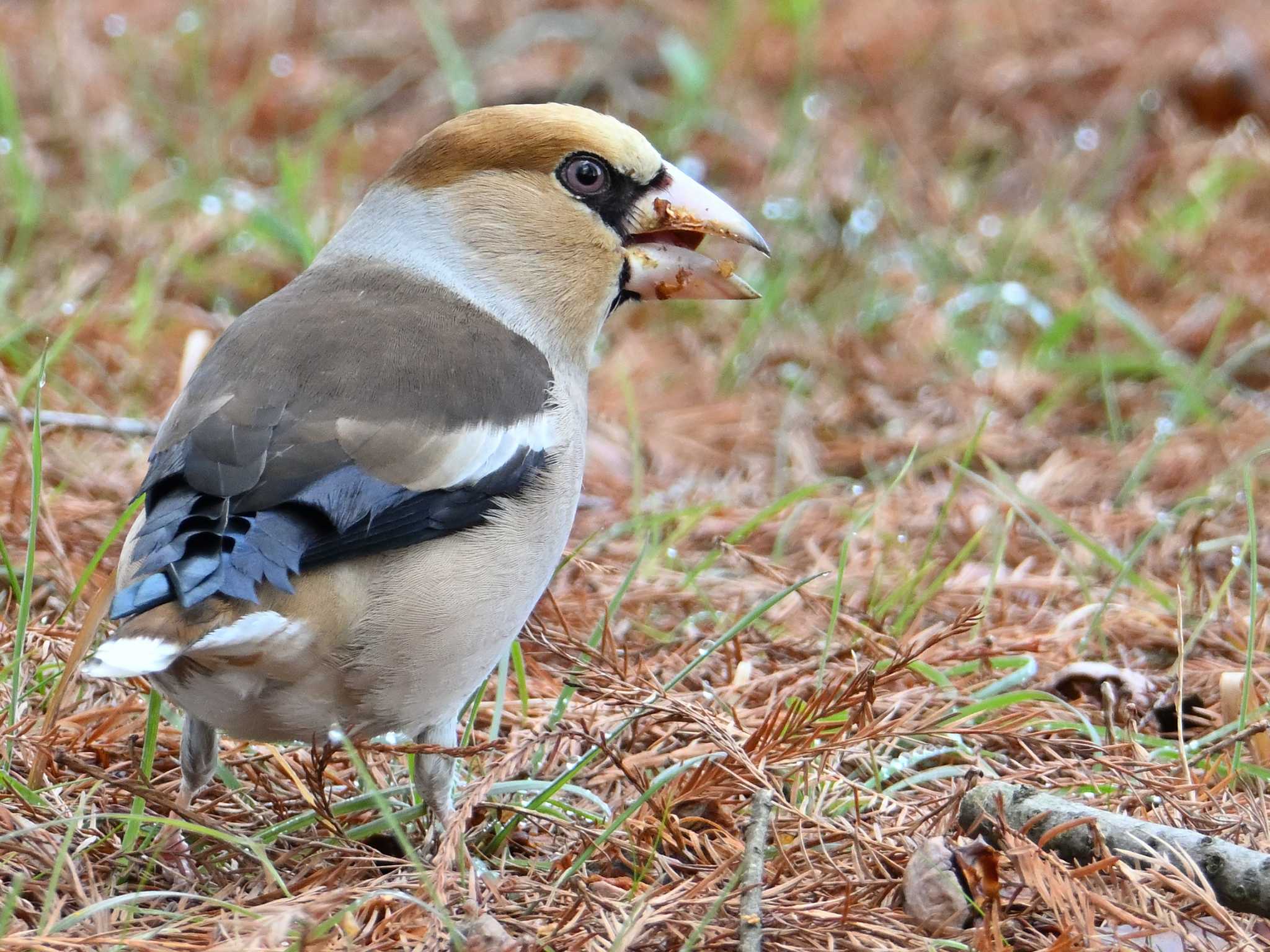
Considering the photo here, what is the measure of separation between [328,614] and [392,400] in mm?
418

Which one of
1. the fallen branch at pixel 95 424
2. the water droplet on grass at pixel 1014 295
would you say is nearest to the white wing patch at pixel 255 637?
the fallen branch at pixel 95 424

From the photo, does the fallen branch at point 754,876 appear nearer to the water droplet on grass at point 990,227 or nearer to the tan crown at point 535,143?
the tan crown at point 535,143

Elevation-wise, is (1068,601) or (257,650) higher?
(257,650)

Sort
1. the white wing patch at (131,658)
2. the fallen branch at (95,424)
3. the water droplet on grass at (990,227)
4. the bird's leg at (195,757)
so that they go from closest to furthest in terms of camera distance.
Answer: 1. the white wing patch at (131,658)
2. the bird's leg at (195,757)
3. the fallen branch at (95,424)
4. the water droplet on grass at (990,227)

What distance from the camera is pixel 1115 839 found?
2.38 metres

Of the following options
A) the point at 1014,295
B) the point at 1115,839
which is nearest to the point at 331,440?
the point at 1115,839

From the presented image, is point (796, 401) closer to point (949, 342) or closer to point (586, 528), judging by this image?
point (949, 342)

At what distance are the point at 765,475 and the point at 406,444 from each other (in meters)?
2.14

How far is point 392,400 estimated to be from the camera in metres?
2.69

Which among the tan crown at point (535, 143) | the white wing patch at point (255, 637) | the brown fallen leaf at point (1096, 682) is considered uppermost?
the tan crown at point (535, 143)

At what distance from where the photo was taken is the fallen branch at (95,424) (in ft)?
12.5

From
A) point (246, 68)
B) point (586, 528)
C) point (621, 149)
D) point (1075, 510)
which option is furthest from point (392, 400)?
point (246, 68)

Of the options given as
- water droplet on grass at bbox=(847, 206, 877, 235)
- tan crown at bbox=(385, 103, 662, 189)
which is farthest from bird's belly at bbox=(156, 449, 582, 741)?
water droplet on grass at bbox=(847, 206, 877, 235)

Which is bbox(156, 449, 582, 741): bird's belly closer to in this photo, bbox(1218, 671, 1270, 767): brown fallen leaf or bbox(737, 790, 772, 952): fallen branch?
bbox(737, 790, 772, 952): fallen branch
